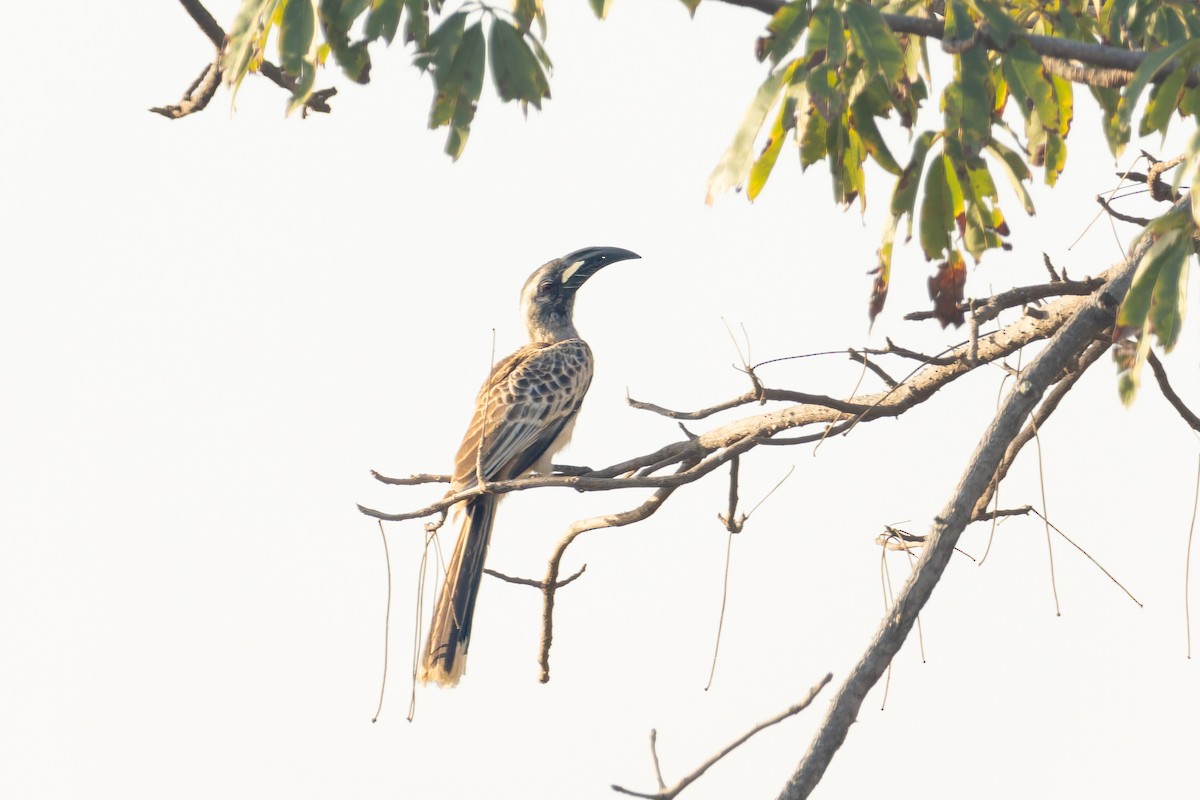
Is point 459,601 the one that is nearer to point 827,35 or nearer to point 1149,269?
point 827,35

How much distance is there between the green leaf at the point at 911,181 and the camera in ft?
10.9

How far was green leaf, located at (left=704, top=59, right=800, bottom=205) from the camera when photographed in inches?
118

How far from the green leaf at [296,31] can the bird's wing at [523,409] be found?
271cm

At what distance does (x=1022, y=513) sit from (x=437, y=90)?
237 cm

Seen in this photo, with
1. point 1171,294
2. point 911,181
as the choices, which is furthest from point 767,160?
point 1171,294

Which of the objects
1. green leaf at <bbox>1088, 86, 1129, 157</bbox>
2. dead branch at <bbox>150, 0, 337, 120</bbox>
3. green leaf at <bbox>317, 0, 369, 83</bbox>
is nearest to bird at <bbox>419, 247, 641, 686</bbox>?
dead branch at <bbox>150, 0, 337, 120</bbox>

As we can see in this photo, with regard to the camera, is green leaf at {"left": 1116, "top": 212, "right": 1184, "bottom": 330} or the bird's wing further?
the bird's wing

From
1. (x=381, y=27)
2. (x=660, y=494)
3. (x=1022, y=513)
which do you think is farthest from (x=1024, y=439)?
(x=381, y=27)

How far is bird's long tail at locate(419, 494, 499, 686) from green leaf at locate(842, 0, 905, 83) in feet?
10.3

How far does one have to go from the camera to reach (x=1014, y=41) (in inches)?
121

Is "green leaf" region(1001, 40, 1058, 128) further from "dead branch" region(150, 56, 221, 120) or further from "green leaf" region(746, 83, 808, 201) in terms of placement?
"dead branch" region(150, 56, 221, 120)

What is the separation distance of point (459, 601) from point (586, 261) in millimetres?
2457

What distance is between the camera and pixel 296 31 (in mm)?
3162

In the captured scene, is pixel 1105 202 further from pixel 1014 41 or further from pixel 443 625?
pixel 443 625
